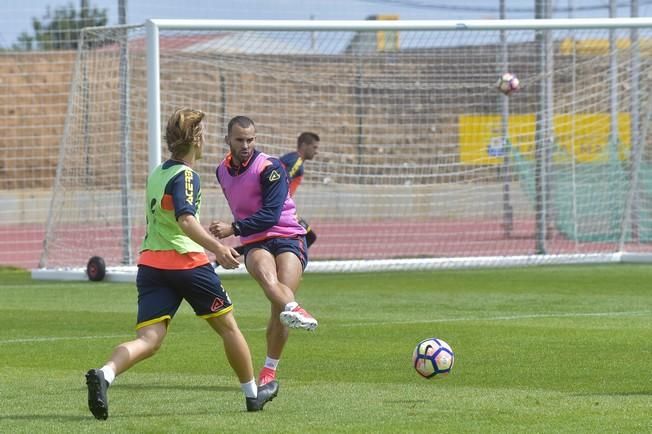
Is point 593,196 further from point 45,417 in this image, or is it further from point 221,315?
point 45,417

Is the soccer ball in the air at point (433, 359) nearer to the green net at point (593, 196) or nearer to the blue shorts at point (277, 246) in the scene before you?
the blue shorts at point (277, 246)

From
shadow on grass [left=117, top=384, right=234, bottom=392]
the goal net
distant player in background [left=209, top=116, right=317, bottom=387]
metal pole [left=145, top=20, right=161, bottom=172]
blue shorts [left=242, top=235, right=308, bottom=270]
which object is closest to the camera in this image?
distant player in background [left=209, top=116, right=317, bottom=387]

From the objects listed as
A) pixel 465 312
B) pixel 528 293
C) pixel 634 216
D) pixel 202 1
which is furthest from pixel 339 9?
pixel 465 312

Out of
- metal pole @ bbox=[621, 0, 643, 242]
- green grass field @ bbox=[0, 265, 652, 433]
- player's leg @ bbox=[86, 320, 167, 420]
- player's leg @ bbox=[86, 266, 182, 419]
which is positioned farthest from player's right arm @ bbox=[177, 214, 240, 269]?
metal pole @ bbox=[621, 0, 643, 242]

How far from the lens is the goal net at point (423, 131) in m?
20.4

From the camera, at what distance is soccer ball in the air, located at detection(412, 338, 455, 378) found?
918cm

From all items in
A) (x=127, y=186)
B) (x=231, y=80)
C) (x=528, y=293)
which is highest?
(x=231, y=80)

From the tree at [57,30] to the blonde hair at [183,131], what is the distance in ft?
42.9

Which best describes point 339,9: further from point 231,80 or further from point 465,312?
point 465,312

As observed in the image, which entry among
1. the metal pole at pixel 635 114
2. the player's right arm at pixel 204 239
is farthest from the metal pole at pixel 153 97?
the player's right arm at pixel 204 239

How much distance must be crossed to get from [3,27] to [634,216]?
35.6 feet

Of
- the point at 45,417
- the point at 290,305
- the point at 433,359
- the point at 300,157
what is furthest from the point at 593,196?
the point at 45,417

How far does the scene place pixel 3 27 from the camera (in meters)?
21.8

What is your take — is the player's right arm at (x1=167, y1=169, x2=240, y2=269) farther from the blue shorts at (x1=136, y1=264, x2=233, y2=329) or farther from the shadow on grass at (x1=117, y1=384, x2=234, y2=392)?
the shadow on grass at (x1=117, y1=384, x2=234, y2=392)
